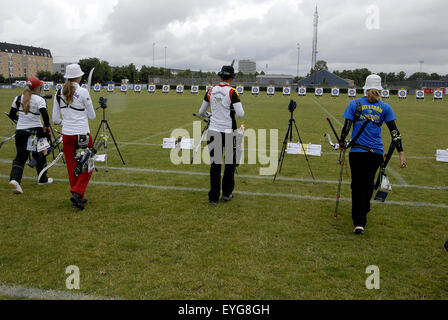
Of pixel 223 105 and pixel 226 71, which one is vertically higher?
pixel 226 71

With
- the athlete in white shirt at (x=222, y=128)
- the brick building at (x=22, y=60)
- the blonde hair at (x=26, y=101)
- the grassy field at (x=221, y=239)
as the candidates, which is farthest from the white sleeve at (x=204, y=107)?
the brick building at (x=22, y=60)

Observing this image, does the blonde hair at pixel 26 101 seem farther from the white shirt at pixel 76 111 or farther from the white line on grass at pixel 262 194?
the white line on grass at pixel 262 194

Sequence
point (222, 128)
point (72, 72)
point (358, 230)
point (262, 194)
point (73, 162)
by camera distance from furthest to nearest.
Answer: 1. point (262, 194)
2. point (222, 128)
3. point (73, 162)
4. point (72, 72)
5. point (358, 230)

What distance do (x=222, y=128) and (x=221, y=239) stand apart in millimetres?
2004

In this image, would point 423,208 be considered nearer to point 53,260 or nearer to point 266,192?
point 266,192

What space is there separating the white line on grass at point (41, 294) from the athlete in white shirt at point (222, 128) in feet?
9.25

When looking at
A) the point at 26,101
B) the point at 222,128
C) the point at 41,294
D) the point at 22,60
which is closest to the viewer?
the point at 41,294

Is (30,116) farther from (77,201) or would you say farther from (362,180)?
(362,180)

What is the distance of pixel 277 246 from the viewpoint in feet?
13.8

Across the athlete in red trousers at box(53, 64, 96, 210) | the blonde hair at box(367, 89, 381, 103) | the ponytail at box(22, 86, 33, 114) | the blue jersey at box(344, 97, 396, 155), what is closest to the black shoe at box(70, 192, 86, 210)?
the athlete in red trousers at box(53, 64, 96, 210)

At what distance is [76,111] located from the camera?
5191 mm

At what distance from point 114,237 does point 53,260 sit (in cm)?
78

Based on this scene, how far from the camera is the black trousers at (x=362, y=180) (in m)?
4.59

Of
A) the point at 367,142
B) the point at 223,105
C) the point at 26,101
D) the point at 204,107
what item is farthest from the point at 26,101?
the point at 367,142
